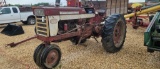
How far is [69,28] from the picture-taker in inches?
224

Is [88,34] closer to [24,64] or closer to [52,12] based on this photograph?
[52,12]

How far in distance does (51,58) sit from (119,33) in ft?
9.46

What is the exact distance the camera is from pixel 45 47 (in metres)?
4.76

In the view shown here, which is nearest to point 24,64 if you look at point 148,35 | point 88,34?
point 88,34

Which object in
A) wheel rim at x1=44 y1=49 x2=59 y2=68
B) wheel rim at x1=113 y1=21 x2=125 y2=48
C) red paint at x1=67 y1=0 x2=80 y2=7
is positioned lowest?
wheel rim at x1=44 y1=49 x2=59 y2=68

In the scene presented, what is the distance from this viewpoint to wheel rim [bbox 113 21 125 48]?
6.54 meters

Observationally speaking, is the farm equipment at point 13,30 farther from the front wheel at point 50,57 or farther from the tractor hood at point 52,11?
the front wheel at point 50,57

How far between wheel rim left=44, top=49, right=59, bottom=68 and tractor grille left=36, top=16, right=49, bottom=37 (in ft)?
1.61

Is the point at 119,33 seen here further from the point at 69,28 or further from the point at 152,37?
the point at 69,28

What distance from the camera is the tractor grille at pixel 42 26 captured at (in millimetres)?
4887

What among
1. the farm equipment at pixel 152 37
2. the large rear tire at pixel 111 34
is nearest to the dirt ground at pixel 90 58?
the large rear tire at pixel 111 34

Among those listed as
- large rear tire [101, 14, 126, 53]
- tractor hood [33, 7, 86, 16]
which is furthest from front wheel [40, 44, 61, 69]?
large rear tire [101, 14, 126, 53]

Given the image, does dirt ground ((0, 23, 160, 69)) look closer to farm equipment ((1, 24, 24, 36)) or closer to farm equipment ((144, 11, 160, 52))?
farm equipment ((144, 11, 160, 52))

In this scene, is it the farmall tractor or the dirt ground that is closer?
the farmall tractor
